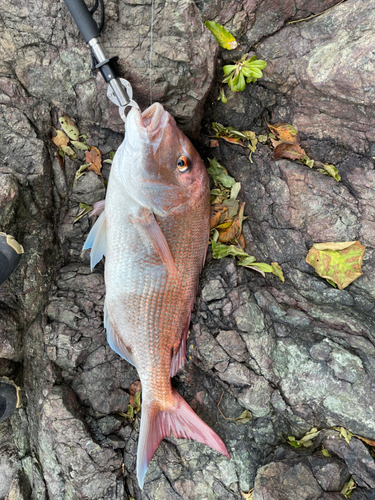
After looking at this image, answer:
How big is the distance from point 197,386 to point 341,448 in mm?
1262

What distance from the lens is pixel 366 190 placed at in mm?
2957

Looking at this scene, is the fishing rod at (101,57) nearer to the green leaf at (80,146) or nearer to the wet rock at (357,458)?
the green leaf at (80,146)

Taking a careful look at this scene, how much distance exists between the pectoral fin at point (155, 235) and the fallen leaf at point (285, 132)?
154 centimetres

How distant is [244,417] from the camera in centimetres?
288

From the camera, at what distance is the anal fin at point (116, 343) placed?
9.81 feet

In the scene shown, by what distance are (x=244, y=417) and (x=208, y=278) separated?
1.26m

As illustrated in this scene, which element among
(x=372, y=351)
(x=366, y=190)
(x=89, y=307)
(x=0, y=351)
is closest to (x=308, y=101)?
(x=366, y=190)

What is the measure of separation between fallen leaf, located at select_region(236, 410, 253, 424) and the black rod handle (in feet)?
11.4

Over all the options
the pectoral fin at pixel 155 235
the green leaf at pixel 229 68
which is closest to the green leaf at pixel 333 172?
the green leaf at pixel 229 68

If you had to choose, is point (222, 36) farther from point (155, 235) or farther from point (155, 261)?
point (155, 261)

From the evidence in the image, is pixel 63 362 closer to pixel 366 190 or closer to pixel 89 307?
pixel 89 307

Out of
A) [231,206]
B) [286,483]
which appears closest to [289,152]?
[231,206]

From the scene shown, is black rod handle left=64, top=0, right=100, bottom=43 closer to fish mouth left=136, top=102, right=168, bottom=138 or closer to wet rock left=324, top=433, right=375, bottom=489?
fish mouth left=136, top=102, right=168, bottom=138

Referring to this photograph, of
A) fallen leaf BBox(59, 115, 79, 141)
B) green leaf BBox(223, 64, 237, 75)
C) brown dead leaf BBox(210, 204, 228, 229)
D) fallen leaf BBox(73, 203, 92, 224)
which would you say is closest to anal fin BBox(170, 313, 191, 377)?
brown dead leaf BBox(210, 204, 228, 229)
